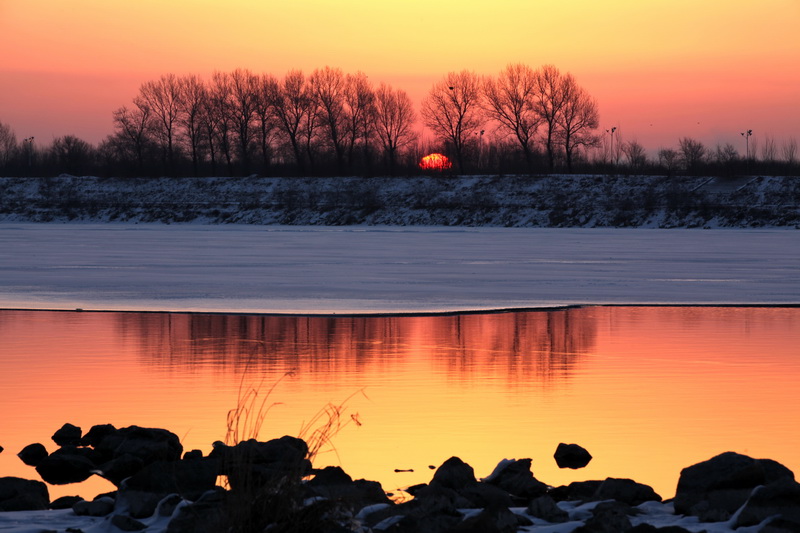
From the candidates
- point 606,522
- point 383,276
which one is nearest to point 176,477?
point 606,522

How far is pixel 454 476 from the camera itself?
8523 millimetres

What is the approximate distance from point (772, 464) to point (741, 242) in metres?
45.2

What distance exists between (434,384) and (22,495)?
5737 mm

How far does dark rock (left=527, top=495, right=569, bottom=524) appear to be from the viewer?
7.67 meters

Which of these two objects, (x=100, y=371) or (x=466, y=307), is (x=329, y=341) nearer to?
(x=100, y=371)

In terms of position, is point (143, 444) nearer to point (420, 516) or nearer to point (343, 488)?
point (343, 488)

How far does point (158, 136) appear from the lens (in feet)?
442

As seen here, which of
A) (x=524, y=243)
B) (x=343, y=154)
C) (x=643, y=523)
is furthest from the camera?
(x=343, y=154)

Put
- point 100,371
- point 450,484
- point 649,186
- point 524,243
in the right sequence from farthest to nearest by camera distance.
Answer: point 649,186, point 524,243, point 100,371, point 450,484

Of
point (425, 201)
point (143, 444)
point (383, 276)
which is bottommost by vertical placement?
point (143, 444)

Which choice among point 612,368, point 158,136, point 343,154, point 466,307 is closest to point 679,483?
point 612,368

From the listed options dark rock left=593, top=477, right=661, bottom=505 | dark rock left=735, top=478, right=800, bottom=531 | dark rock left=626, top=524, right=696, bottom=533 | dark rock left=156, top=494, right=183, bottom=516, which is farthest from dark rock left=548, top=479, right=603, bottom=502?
dark rock left=156, top=494, right=183, bottom=516

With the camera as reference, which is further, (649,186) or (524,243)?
(649,186)

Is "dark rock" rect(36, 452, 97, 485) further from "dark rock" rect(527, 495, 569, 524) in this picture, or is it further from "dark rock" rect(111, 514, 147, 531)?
"dark rock" rect(527, 495, 569, 524)
